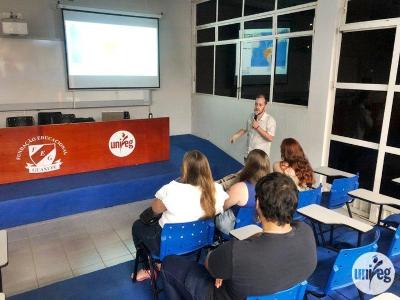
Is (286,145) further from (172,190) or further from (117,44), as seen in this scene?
(117,44)

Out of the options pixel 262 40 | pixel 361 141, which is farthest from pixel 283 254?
pixel 262 40

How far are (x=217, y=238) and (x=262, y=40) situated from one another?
11.5 ft

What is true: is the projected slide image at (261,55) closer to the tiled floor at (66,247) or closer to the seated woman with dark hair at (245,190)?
the seated woman with dark hair at (245,190)

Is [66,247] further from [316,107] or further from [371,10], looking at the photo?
[371,10]

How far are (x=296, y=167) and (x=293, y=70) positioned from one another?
2.24m

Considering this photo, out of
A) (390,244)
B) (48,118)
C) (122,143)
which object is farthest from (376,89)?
(48,118)

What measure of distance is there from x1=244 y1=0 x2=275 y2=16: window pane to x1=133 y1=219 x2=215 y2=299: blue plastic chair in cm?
383

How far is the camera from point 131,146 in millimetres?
4473

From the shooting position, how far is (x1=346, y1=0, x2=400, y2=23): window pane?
3244 mm

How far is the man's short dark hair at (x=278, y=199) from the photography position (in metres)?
1.40

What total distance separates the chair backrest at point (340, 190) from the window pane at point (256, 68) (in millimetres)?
2344

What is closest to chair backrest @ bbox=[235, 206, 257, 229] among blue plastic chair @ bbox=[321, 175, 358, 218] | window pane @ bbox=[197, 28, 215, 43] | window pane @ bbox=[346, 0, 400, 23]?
blue plastic chair @ bbox=[321, 175, 358, 218]

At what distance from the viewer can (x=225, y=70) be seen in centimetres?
590

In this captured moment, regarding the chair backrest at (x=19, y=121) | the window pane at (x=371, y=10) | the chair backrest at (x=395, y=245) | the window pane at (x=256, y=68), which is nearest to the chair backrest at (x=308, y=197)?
the chair backrest at (x=395, y=245)
